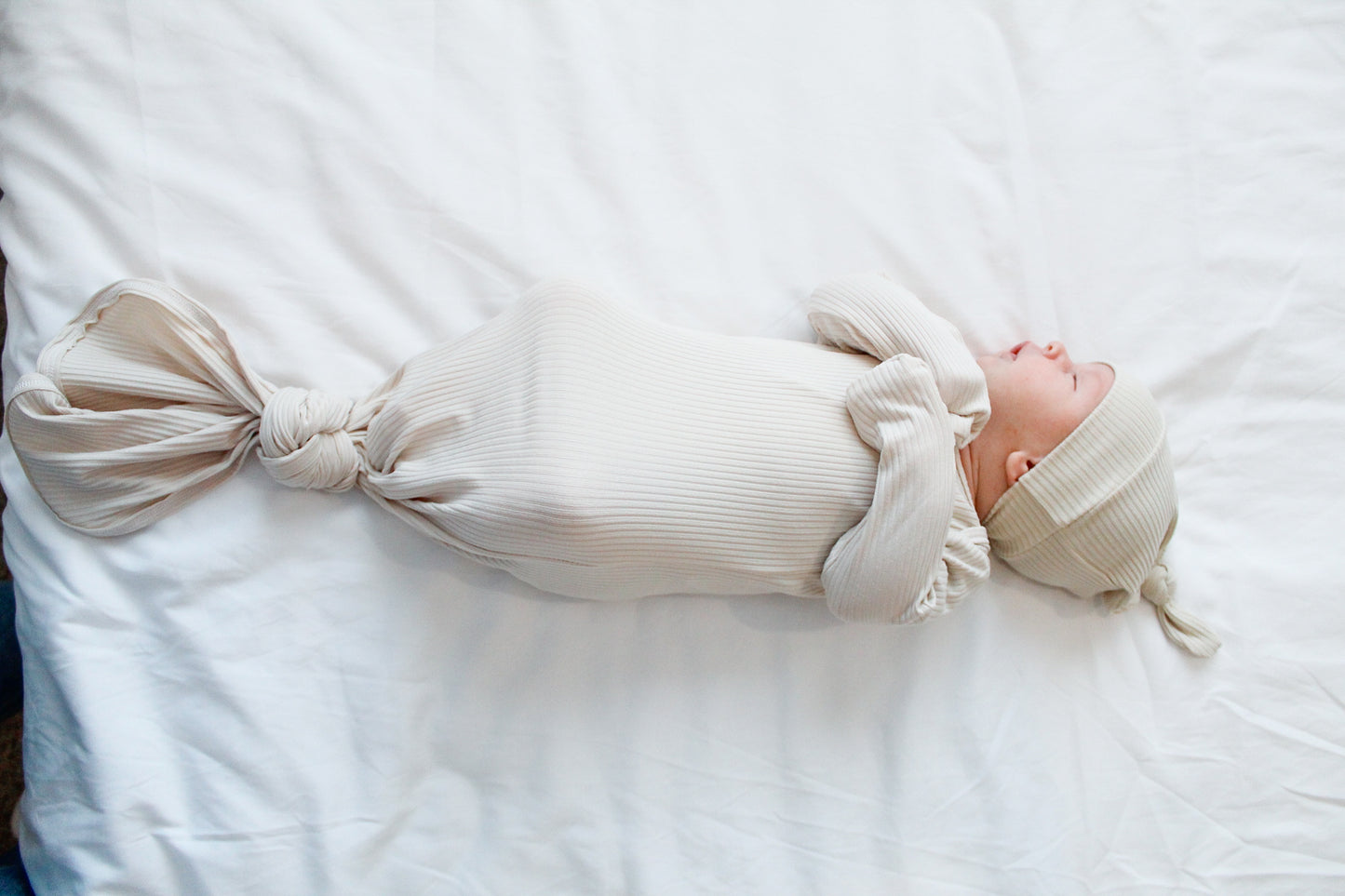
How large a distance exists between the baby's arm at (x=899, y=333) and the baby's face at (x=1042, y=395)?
5cm

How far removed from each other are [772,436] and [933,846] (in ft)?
1.72

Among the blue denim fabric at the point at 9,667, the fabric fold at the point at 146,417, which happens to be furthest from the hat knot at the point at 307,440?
the blue denim fabric at the point at 9,667

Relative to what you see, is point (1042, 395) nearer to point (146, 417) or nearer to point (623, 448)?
point (623, 448)

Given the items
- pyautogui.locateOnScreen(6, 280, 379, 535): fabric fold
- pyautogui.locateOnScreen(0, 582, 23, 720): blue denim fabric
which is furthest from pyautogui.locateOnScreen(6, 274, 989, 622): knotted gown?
pyautogui.locateOnScreen(0, 582, 23, 720): blue denim fabric

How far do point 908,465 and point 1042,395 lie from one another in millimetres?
230

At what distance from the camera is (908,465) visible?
890 millimetres

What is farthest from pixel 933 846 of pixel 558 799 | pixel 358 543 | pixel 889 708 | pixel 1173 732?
pixel 358 543

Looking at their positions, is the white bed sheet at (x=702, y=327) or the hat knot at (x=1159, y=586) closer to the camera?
the white bed sheet at (x=702, y=327)

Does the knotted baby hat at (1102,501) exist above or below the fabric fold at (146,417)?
below

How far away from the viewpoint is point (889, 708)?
3.40ft

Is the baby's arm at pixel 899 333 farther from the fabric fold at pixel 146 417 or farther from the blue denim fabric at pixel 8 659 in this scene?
the blue denim fabric at pixel 8 659

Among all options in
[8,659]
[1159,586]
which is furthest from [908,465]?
[8,659]

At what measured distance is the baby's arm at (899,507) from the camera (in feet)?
2.92

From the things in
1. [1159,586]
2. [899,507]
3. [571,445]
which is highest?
[571,445]
